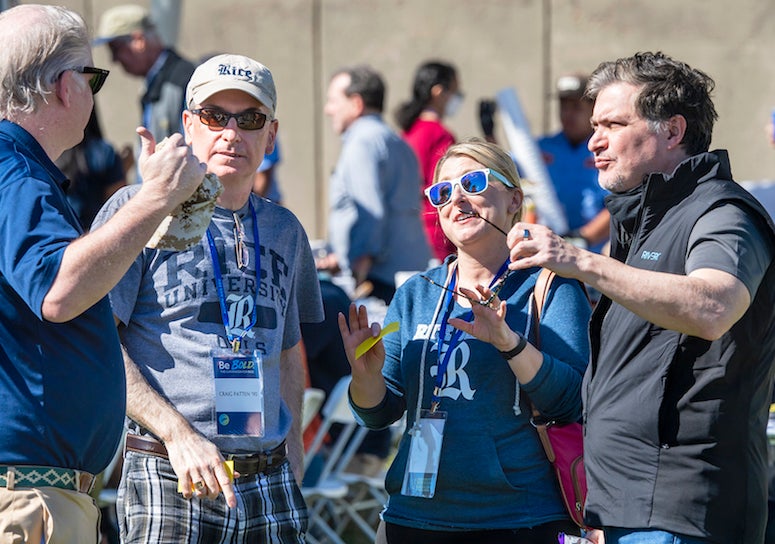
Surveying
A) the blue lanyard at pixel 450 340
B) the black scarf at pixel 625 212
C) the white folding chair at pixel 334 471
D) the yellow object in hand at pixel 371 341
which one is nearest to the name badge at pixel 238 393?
the yellow object in hand at pixel 371 341

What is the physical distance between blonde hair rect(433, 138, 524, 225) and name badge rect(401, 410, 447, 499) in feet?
2.23

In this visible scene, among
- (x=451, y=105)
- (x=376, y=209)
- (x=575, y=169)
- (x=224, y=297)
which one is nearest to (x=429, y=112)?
(x=451, y=105)

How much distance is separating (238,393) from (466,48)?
328 inches

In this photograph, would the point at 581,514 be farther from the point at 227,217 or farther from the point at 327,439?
the point at 327,439

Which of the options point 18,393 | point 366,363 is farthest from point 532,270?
point 18,393

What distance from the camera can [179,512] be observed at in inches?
127

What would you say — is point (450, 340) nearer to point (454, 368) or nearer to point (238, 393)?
point (454, 368)

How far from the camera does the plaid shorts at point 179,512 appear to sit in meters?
3.23

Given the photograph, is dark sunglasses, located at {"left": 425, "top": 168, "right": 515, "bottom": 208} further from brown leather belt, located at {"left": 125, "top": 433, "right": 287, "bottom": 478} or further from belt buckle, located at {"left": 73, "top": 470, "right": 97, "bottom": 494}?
belt buckle, located at {"left": 73, "top": 470, "right": 97, "bottom": 494}

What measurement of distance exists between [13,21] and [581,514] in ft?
6.41

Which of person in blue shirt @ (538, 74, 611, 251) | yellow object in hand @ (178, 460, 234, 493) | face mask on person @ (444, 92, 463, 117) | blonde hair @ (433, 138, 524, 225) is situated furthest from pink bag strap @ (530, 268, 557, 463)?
face mask on person @ (444, 92, 463, 117)

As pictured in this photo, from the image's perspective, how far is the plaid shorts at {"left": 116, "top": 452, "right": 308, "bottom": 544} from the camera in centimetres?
323

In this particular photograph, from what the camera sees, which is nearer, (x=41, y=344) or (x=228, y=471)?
(x=41, y=344)

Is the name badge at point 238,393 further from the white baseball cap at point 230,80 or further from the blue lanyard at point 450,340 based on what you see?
the white baseball cap at point 230,80
